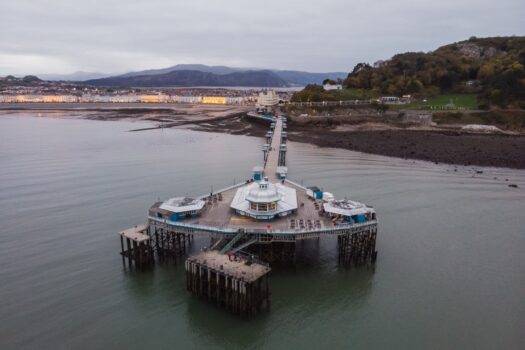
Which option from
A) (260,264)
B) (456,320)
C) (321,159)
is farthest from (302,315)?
(321,159)

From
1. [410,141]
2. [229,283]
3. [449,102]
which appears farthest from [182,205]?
[449,102]

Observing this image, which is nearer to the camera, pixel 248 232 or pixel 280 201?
pixel 248 232

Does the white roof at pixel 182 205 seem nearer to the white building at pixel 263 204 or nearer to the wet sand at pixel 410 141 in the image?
the white building at pixel 263 204

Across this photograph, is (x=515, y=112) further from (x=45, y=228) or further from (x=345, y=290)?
(x=45, y=228)

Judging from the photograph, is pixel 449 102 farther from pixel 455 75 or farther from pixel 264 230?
pixel 264 230

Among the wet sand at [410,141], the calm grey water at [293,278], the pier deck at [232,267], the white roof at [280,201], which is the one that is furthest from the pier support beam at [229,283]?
the wet sand at [410,141]

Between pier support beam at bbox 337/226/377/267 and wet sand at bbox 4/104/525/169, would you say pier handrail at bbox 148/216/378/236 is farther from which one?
wet sand at bbox 4/104/525/169

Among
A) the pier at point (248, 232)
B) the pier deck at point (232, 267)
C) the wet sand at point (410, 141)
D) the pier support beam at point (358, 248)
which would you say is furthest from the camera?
the wet sand at point (410, 141)
